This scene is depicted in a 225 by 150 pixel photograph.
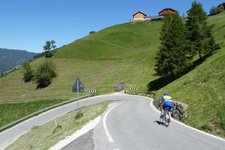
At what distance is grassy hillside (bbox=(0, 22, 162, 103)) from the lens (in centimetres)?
6649

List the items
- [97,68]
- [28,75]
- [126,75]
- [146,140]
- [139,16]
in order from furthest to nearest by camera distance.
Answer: [139,16] < [97,68] < [28,75] < [126,75] < [146,140]

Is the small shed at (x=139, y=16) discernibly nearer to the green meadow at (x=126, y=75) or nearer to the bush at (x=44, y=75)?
the green meadow at (x=126, y=75)

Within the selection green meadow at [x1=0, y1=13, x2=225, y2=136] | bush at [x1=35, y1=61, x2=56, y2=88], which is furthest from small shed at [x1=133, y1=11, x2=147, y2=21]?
bush at [x1=35, y1=61, x2=56, y2=88]

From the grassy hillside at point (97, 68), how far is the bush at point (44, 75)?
5.80 feet

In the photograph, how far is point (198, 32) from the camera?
43.8 m

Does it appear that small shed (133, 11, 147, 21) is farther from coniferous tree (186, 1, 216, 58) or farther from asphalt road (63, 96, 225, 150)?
asphalt road (63, 96, 225, 150)

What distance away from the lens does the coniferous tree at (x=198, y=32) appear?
1719 inches

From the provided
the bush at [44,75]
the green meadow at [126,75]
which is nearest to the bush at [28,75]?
the green meadow at [126,75]

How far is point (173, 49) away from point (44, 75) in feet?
148

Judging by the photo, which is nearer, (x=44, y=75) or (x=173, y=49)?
(x=173, y=49)

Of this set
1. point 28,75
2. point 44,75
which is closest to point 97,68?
point 44,75

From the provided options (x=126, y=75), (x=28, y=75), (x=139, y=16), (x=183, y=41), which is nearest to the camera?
(x=183, y=41)

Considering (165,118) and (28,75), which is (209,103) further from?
(28,75)

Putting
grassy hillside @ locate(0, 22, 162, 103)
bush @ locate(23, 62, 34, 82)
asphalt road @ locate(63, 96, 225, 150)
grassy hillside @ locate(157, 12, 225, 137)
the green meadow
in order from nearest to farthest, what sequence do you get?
asphalt road @ locate(63, 96, 225, 150) → grassy hillside @ locate(157, 12, 225, 137) → the green meadow → grassy hillside @ locate(0, 22, 162, 103) → bush @ locate(23, 62, 34, 82)
